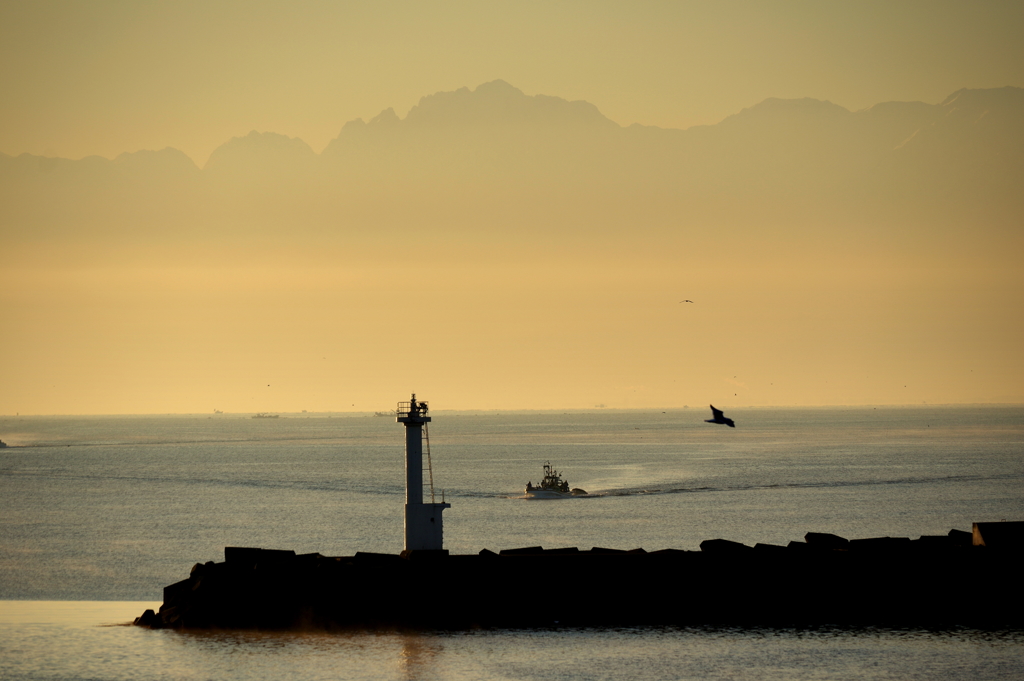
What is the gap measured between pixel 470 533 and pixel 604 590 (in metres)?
32.1

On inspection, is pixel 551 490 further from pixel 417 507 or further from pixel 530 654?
pixel 530 654

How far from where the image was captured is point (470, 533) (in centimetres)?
6706

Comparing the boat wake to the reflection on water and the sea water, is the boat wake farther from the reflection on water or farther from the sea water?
the reflection on water

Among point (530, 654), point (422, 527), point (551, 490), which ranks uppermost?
point (551, 490)

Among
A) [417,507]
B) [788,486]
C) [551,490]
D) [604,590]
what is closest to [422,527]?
[417,507]

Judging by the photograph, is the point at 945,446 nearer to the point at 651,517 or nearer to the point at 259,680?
the point at 651,517

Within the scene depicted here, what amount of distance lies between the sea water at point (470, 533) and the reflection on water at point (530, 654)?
83 mm

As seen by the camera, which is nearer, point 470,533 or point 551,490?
point 470,533

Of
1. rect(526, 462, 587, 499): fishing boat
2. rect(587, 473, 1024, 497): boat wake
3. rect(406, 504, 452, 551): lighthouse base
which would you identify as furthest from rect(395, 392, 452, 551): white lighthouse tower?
rect(587, 473, 1024, 497): boat wake

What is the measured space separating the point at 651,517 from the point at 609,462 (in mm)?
74057

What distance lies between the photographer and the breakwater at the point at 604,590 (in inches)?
1375

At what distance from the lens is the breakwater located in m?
34.9

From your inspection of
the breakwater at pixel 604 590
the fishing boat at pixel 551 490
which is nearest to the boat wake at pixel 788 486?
the fishing boat at pixel 551 490

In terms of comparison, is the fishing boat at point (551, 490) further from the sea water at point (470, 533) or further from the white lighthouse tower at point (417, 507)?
the white lighthouse tower at point (417, 507)
